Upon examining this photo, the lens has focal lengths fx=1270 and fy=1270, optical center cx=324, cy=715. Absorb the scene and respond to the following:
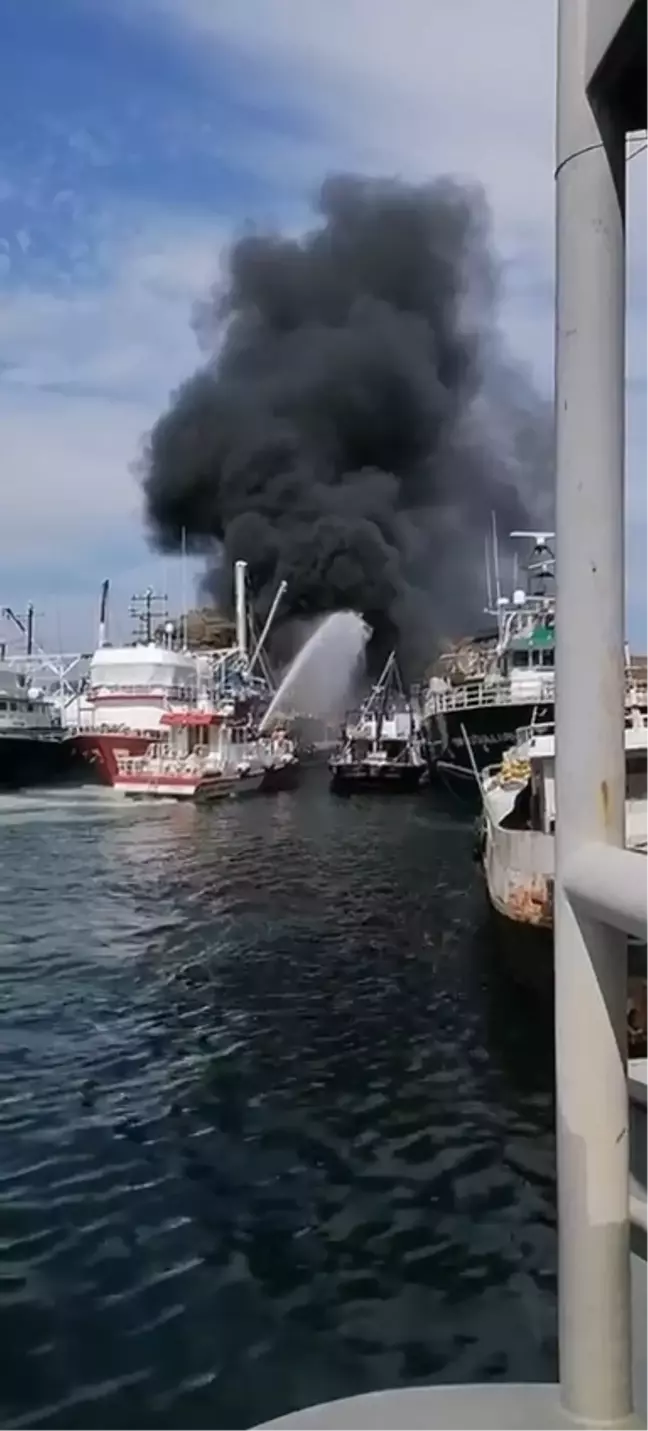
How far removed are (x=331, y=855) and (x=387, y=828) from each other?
8.21m

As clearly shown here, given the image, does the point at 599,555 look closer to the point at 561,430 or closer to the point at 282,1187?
the point at 561,430

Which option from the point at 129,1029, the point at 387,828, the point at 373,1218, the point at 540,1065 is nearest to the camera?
the point at 373,1218

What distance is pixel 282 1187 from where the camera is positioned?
33.1ft

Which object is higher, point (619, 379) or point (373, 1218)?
point (619, 379)

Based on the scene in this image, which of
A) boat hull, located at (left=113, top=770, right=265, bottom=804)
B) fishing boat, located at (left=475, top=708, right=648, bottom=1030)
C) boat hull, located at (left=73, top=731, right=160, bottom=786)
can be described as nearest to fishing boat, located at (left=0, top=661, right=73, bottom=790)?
boat hull, located at (left=73, top=731, right=160, bottom=786)

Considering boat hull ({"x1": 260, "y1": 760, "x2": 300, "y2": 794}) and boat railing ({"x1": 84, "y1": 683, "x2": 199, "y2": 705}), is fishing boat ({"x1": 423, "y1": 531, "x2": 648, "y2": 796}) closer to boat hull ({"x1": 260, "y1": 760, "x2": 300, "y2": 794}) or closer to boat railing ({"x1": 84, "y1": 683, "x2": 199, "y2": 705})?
boat hull ({"x1": 260, "y1": 760, "x2": 300, "y2": 794})

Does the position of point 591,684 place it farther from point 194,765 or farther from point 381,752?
point 381,752

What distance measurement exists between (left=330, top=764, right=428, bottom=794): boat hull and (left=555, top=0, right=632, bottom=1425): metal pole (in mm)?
57403

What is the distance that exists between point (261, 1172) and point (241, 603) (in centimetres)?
7275

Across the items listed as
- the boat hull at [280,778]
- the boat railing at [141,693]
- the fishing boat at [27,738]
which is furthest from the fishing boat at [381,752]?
the fishing boat at [27,738]

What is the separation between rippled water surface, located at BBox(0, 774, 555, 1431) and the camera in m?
7.37

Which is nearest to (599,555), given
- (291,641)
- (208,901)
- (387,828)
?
(208,901)

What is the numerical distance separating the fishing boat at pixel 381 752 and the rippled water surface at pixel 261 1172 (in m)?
37.5

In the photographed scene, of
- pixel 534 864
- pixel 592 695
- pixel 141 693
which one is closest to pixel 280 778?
pixel 141 693
